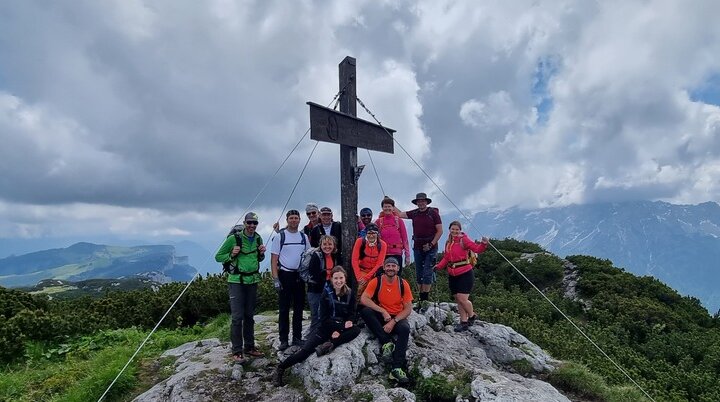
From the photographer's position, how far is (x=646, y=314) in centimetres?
1444

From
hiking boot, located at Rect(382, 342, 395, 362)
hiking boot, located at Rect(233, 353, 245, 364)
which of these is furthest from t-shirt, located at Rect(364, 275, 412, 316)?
hiking boot, located at Rect(233, 353, 245, 364)

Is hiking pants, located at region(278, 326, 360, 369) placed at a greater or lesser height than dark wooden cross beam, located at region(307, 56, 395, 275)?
lesser

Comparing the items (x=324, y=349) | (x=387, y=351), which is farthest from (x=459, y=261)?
(x=324, y=349)

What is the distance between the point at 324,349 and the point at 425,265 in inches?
133

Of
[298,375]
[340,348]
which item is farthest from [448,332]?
[298,375]

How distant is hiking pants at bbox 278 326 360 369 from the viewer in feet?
21.1

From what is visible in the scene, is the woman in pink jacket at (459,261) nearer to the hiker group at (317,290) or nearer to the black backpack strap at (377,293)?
the hiker group at (317,290)

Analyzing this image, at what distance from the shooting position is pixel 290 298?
7219mm

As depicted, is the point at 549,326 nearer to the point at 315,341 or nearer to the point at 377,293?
the point at 377,293

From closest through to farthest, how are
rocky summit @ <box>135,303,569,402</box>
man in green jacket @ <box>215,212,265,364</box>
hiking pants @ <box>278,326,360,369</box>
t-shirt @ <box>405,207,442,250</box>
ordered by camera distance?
1. rocky summit @ <box>135,303,569,402</box>
2. hiking pants @ <box>278,326,360,369</box>
3. man in green jacket @ <box>215,212,265,364</box>
4. t-shirt @ <box>405,207,442,250</box>

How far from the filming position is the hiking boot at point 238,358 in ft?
22.6

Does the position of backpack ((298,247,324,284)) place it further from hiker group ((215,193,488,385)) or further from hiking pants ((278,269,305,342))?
hiking pants ((278,269,305,342))

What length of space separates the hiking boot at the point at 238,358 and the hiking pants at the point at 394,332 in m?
2.16

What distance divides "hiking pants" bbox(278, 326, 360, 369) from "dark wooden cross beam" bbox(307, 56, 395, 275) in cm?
145
